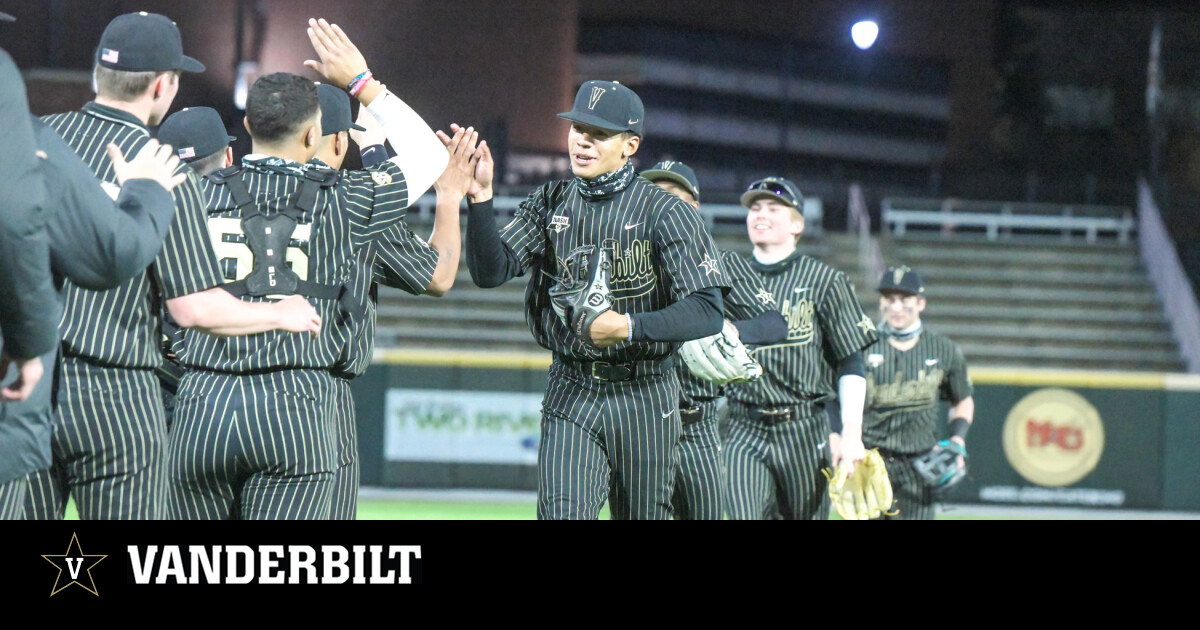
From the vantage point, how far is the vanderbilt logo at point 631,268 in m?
4.69

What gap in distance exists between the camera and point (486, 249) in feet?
15.1

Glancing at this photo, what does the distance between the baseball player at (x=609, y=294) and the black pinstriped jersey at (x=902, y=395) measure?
277cm

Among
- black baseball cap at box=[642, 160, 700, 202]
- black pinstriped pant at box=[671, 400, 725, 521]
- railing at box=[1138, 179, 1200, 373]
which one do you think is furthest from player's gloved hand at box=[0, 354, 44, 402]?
railing at box=[1138, 179, 1200, 373]

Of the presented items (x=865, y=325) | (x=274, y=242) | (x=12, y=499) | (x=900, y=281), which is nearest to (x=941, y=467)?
(x=900, y=281)

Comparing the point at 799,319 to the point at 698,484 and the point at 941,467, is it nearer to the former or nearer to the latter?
the point at 698,484

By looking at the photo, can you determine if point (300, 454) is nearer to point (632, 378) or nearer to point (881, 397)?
point (632, 378)

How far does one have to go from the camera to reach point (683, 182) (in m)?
5.93

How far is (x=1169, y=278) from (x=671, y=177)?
14413 millimetres

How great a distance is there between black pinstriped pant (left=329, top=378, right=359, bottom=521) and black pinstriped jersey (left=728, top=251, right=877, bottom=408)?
2.42 meters

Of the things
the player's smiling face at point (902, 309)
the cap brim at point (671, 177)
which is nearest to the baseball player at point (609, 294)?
the cap brim at point (671, 177)

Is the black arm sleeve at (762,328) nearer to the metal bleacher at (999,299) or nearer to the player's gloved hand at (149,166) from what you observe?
the player's gloved hand at (149,166)
